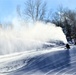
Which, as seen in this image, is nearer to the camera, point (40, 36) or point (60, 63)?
point (60, 63)

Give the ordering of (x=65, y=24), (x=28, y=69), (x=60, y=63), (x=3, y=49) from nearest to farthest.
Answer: (x=28, y=69)
(x=60, y=63)
(x=3, y=49)
(x=65, y=24)

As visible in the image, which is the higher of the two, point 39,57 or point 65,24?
point 65,24

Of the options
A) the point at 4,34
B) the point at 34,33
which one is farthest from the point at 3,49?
the point at 34,33

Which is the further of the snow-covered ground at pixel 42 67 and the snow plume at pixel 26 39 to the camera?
the snow plume at pixel 26 39

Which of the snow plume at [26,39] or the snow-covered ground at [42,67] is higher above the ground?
the snow plume at [26,39]

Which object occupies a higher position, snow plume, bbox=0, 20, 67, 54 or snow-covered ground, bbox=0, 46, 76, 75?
snow plume, bbox=0, 20, 67, 54

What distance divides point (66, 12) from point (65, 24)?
3955mm

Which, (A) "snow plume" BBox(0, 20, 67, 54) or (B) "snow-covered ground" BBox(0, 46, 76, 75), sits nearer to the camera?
(B) "snow-covered ground" BBox(0, 46, 76, 75)

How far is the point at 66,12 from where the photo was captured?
66.2 m

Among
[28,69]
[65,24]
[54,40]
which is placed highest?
[65,24]

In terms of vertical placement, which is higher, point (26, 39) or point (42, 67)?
point (26, 39)

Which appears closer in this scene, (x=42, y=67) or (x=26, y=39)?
(x=42, y=67)

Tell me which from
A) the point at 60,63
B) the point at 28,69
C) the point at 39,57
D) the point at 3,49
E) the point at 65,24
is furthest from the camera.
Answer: the point at 65,24

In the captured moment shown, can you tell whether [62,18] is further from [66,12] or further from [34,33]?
[34,33]
